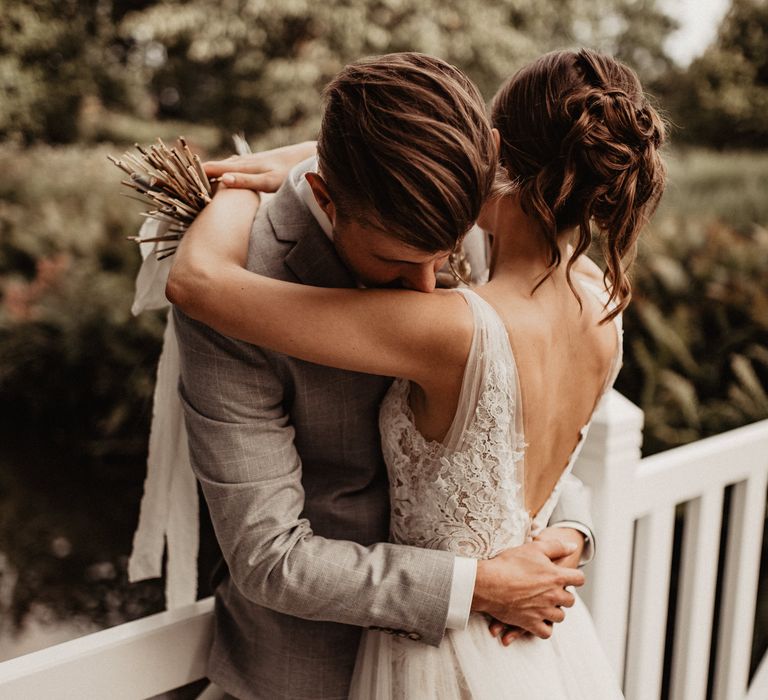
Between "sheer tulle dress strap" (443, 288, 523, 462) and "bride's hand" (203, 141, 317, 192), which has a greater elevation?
"bride's hand" (203, 141, 317, 192)

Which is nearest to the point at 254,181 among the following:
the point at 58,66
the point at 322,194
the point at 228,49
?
the point at 322,194

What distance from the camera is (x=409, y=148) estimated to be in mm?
1021

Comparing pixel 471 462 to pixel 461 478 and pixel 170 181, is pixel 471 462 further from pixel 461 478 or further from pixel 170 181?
pixel 170 181

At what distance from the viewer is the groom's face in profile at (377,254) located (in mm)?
1108

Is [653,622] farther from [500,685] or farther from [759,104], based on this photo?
[759,104]

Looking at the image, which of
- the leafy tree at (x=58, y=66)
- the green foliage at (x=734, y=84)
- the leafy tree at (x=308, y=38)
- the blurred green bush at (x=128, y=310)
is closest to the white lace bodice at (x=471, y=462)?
the blurred green bush at (x=128, y=310)

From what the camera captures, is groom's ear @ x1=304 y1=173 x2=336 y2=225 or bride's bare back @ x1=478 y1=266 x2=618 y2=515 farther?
bride's bare back @ x1=478 y1=266 x2=618 y2=515

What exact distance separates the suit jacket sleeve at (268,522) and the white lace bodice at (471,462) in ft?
0.32

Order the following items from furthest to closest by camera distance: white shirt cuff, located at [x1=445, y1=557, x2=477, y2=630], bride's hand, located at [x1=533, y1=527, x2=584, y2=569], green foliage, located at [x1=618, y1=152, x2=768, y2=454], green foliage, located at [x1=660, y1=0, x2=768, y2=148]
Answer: green foliage, located at [x1=660, y1=0, x2=768, y2=148]
green foliage, located at [x1=618, y1=152, x2=768, y2=454]
bride's hand, located at [x1=533, y1=527, x2=584, y2=569]
white shirt cuff, located at [x1=445, y1=557, x2=477, y2=630]

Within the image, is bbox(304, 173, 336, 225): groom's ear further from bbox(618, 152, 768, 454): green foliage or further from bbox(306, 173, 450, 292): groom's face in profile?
bbox(618, 152, 768, 454): green foliage

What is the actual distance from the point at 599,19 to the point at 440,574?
1467cm

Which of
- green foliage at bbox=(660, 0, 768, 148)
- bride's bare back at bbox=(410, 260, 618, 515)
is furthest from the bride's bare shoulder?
green foliage at bbox=(660, 0, 768, 148)

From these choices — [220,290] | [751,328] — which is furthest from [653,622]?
[751,328]

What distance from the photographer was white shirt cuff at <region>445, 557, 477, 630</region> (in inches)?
49.3
